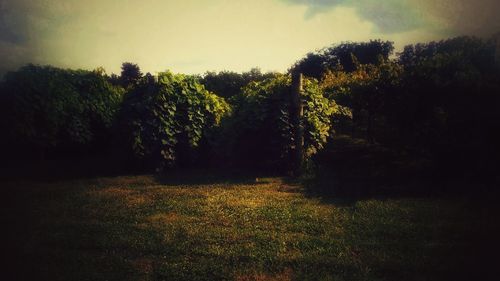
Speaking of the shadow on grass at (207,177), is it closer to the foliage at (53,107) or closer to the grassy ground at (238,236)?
the grassy ground at (238,236)

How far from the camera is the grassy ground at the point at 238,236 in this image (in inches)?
236

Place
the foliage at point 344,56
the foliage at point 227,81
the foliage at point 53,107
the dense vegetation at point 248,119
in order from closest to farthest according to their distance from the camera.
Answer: the dense vegetation at point 248,119, the foliage at point 53,107, the foliage at point 227,81, the foliage at point 344,56

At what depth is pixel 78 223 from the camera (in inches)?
334

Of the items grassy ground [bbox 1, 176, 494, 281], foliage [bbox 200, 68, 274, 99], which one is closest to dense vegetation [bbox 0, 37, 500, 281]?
grassy ground [bbox 1, 176, 494, 281]

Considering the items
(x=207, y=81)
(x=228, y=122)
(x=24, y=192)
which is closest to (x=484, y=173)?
(x=228, y=122)

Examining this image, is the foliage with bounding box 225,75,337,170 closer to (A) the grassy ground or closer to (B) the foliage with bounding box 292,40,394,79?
(A) the grassy ground

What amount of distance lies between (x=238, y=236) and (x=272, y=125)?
7170 millimetres

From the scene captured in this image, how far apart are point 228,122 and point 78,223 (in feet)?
27.1

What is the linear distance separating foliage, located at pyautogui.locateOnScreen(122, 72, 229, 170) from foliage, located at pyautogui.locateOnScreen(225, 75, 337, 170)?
1.54 m

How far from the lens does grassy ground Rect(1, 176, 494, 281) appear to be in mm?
5988

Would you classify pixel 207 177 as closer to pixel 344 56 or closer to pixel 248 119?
pixel 248 119

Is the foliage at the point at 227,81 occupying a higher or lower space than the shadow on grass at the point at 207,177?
higher

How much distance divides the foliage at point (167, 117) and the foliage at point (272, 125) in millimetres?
1537

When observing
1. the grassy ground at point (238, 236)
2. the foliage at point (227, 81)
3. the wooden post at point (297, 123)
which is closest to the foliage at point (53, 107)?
the grassy ground at point (238, 236)
